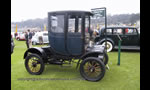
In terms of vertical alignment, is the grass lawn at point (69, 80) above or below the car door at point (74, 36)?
below

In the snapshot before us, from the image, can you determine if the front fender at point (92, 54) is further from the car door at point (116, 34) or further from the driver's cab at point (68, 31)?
the car door at point (116, 34)

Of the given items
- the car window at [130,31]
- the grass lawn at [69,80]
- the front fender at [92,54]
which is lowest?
the grass lawn at [69,80]

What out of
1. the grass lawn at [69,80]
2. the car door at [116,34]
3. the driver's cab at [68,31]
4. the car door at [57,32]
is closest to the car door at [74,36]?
the driver's cab at [68,31]

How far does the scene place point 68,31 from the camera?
3.97 m

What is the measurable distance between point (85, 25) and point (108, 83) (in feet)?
5.49

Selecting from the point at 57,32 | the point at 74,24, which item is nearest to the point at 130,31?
the point at 74,24

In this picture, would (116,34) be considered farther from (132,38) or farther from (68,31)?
(68,31)

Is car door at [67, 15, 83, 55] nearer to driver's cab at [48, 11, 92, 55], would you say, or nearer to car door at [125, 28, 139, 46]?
driver's cab at [48, 11, 92, 55]

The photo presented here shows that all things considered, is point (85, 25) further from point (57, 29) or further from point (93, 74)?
point (93, 74)

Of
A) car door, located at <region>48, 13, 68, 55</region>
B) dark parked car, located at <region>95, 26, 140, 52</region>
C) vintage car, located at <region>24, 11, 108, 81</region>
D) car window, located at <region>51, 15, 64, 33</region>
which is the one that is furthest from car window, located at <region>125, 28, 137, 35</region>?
car window, located at <region>51, 15, 64, 33</region>

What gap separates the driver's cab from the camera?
389 cm

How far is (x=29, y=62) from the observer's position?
4.48m

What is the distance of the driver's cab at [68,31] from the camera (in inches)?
153
